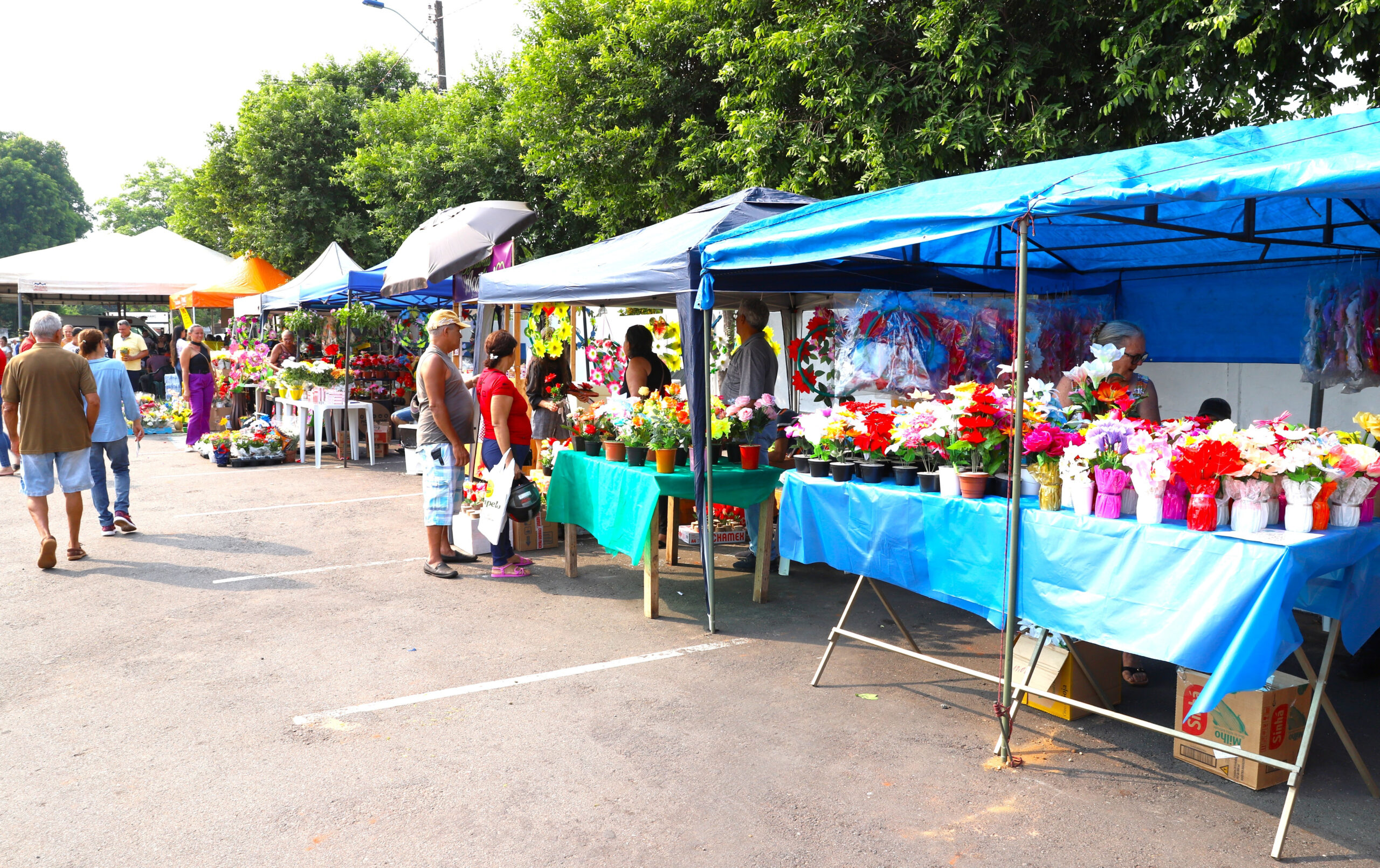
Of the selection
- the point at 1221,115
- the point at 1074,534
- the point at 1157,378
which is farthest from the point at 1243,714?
the point at 1157,378

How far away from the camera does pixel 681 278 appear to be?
5.06m

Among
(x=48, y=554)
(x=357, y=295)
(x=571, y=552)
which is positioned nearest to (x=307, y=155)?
(x=357, y=295)

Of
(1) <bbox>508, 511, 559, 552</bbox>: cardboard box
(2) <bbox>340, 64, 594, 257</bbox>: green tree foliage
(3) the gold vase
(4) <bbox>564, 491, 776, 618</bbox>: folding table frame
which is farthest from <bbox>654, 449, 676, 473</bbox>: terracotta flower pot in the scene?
(2) <bbox>340, 64, 594, 257</bbox>: green tree foliage

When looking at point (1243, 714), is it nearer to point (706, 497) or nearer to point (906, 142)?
point (706, 497)

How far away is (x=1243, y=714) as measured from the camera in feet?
11.0

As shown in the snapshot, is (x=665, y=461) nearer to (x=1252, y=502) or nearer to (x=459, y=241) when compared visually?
(x=1252, y=502)

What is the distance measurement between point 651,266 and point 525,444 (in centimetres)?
186

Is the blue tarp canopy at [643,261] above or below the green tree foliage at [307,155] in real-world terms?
below

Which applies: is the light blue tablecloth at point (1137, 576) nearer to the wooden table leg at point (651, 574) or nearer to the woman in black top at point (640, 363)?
the wooden table leg at point (651, 574)

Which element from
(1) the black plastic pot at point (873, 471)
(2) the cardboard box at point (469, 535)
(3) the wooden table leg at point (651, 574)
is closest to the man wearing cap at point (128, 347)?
(2) the cardboard box at point (469, 535)

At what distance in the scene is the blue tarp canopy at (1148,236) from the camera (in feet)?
10.2

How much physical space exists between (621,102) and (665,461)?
7.87 metres

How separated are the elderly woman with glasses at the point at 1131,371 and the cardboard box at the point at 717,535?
102 inches

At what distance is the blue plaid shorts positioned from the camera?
636 centimetres
